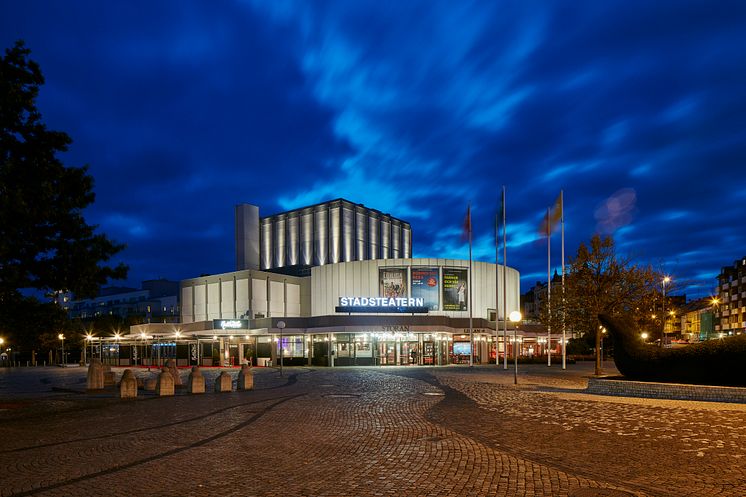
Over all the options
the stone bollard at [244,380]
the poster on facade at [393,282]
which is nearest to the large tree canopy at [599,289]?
the stone bollard at [244,380]

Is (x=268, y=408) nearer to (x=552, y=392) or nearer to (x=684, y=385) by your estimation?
(x=552, y=392)

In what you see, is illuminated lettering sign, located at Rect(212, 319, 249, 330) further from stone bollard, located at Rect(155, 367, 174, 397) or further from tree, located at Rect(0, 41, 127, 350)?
tree, located at Rect(0, 41, 127, 350)

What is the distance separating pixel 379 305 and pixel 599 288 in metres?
28.8

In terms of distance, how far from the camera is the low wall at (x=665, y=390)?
18688mm

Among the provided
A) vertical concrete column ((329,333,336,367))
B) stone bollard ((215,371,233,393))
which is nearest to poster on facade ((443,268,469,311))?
vertical concrete column ((329,333,336,367))

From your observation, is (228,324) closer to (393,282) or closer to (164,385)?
(393,282)

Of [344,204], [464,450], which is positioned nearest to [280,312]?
[344,204]

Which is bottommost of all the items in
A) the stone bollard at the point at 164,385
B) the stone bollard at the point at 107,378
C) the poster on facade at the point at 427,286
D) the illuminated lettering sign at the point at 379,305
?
the stone bollard at the point at 107,378

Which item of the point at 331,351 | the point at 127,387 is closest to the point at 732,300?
the point at 331,351

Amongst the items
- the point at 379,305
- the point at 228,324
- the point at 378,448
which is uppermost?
the point at 379,305

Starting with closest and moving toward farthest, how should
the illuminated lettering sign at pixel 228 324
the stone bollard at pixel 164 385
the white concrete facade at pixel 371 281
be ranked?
the stone bollard at pixel 164 385 → the illuminated lettering sign at pixel 228 324 → the white concrete facade at pixel 371 281

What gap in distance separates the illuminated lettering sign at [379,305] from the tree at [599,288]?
26450mm

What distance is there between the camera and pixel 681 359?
21.3 m

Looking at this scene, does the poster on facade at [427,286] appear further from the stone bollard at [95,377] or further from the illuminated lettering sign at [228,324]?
the stone bollard at [95,377]
